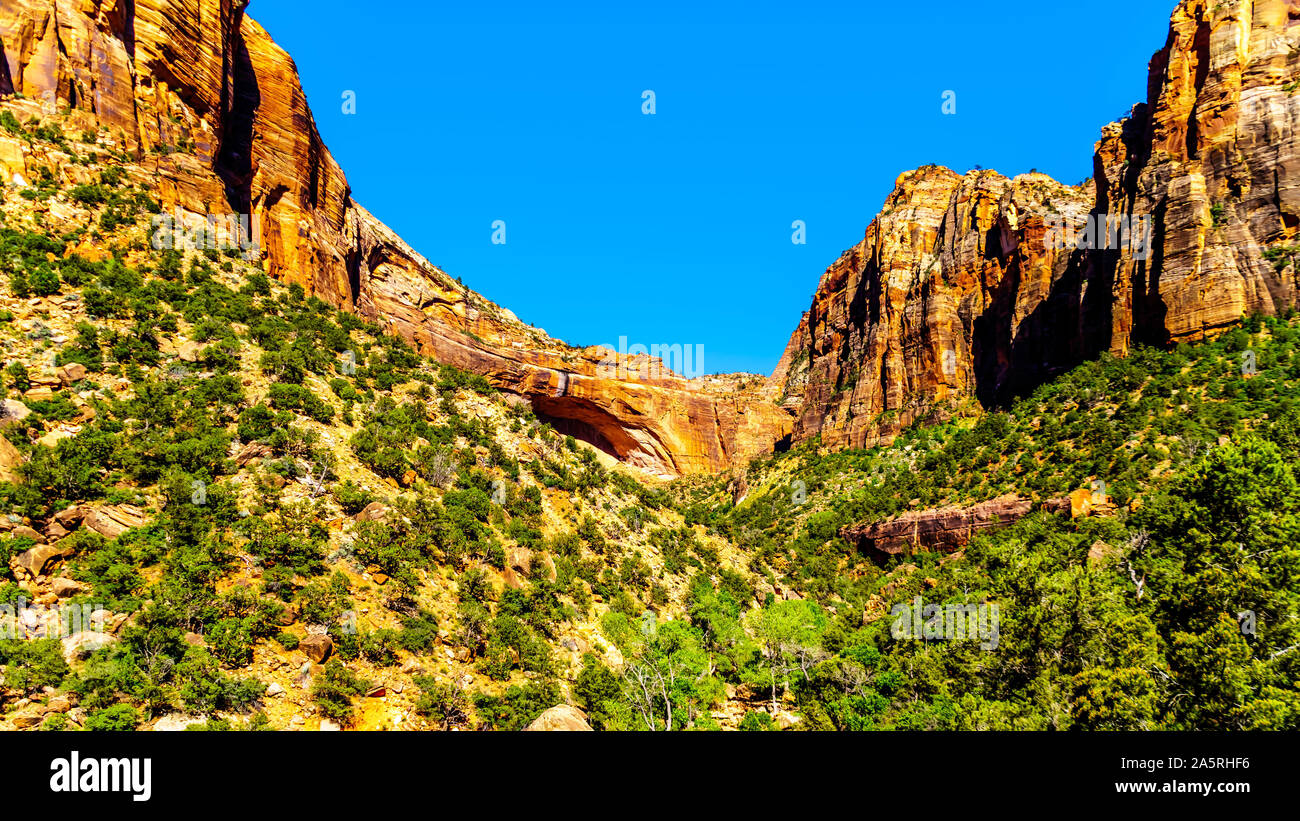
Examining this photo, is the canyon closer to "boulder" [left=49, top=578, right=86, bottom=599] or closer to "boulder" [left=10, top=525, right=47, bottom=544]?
"boulder" [left=10, top=525, right=47, bottom=544]

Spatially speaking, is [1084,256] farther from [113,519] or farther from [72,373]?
[72,373]

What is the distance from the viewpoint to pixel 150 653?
11.9 m

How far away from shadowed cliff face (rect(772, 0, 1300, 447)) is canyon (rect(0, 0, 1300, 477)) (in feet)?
0.60

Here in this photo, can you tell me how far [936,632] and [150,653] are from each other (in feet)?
89.5

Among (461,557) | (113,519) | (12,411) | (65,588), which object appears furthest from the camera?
(461,557)

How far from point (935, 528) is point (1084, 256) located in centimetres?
2983

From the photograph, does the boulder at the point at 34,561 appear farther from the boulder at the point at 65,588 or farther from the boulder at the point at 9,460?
the boulder at the point at 9,460

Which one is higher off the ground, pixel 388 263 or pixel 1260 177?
pixel 388 263

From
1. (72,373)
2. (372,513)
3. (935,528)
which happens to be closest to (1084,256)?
(935,528)

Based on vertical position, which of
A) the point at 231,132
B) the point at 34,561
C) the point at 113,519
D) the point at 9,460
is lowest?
the point at 34,561

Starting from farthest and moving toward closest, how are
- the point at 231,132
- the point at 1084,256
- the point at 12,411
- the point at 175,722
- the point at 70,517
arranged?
the point at 1084,256 → the point at 231,132 → the point at 12,411 → the point at 70,517 → the point at 175,722

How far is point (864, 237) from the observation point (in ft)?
274
